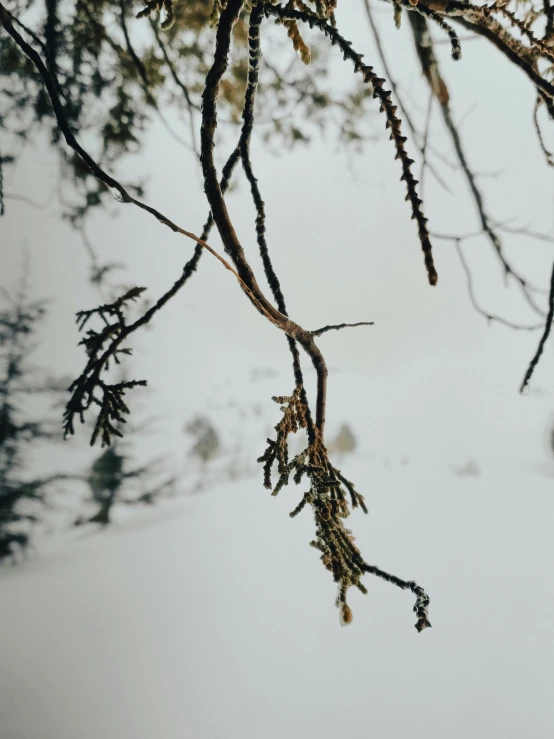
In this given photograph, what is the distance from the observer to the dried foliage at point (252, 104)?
1.60 ft

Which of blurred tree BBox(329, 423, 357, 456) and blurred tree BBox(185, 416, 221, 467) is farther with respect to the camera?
blurred tree BBox(185, 416, 221, 467)

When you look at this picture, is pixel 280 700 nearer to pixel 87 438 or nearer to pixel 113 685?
pixel 113 685

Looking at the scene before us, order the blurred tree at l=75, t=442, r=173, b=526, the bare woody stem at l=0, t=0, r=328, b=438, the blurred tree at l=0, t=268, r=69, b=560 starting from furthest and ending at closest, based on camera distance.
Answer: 1. the blurred tree at l=75, t=442, r=173, b=526
2. the blurred tree at l=0, t=268, r=69, b=560
3. the bare woody stem at l=0, t=0, r=328, b=438

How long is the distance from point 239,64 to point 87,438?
208cm

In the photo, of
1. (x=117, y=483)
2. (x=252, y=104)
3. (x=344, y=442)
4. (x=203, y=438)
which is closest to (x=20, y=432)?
(x=117, y=483)

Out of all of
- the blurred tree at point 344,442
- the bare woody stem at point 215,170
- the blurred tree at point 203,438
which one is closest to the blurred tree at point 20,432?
the blurred tree at point 203,438

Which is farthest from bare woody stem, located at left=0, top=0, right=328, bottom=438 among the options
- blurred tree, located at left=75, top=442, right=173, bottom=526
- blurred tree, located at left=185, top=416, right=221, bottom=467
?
blurred tree, located at left=75, top=442, right=173, bottom=526

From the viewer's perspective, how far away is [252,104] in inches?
24.5

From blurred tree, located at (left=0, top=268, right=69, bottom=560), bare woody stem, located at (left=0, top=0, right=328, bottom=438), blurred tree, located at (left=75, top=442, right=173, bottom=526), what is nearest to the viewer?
bare woody stem, located at (left=0, top=0, right=328, bottom=438)

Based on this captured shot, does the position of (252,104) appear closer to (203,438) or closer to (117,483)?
(203,438)

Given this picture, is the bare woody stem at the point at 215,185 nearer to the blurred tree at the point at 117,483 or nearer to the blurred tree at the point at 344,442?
the blurred tree at the point at 344,442

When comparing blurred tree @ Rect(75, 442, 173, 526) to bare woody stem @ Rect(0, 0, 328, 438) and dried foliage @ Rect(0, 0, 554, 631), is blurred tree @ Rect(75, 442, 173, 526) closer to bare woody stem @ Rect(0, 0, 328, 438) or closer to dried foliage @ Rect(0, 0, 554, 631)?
dried foliage @ Rect(0, 0, 554, 631)

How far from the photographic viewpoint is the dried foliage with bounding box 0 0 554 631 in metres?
0.49

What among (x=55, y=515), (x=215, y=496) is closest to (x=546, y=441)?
(x=215, y=496)
